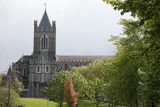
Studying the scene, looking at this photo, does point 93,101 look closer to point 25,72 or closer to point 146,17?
point 25,72

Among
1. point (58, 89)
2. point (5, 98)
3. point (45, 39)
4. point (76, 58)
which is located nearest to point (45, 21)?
point (45, 39)

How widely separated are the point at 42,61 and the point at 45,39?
26.1 feet

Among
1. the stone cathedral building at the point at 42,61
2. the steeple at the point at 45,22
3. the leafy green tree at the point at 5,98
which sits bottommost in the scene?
the leafy green tree at the point at 5,98

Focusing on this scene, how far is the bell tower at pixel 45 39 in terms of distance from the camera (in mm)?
179375

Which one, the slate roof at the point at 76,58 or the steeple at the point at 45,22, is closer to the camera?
→ the steeple at the point at 45,22

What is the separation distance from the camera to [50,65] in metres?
178

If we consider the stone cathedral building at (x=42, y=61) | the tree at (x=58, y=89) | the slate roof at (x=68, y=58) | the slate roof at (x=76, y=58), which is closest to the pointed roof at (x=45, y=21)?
the stone cathedral building at (x=42, y=61)

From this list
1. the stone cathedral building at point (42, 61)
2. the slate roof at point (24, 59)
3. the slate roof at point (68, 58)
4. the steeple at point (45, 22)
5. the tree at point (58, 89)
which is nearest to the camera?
the tree at point (58, 89)

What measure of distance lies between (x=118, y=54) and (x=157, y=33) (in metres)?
37.6

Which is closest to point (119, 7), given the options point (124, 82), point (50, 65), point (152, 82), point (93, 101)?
point (152, 82)

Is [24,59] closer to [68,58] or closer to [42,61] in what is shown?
[42,61]

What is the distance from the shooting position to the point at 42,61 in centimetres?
17725

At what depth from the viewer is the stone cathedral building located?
175125 millimetres

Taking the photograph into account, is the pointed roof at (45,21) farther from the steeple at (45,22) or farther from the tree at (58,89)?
the tree at (58,89)
